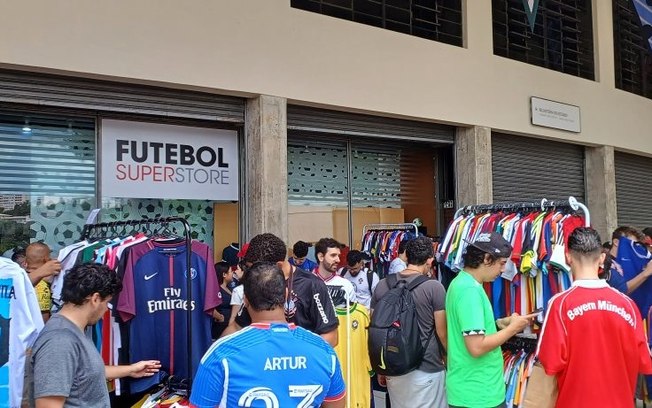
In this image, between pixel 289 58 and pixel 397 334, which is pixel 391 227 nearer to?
pixel 289 58

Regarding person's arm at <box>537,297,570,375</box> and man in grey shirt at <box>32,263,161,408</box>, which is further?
person's arm at <box>537,297,570,375</box>

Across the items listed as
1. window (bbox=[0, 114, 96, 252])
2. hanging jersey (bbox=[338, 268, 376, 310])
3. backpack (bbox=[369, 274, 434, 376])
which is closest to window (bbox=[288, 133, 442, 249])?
hanging jersey (bbox=[338, 268, 376, 310])

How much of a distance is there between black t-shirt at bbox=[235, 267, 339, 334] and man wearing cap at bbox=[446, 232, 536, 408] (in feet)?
2.47

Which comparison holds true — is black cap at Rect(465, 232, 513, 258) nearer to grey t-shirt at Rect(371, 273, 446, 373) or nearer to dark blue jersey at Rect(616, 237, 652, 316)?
grey t-shirt at Rect(371, 273, 446, 373)

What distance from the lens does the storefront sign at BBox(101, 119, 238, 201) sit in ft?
25.0

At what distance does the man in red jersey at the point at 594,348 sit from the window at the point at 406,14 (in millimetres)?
6763

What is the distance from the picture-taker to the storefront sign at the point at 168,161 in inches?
300

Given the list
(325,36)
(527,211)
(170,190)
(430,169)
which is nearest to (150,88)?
(170,190)

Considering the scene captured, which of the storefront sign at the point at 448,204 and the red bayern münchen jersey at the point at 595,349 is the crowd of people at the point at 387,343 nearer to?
the red bayern münchen jersey at the point at 595,349

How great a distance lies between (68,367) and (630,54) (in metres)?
14.4

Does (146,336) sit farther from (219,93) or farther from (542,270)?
(219,93)

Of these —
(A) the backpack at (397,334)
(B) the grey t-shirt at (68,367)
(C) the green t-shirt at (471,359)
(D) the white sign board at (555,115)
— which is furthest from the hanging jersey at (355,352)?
(D) the white sign board at (555,115)

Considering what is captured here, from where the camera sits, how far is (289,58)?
326 inches

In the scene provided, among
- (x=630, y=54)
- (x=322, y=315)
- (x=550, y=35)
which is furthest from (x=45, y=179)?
(x=630, y=54)
